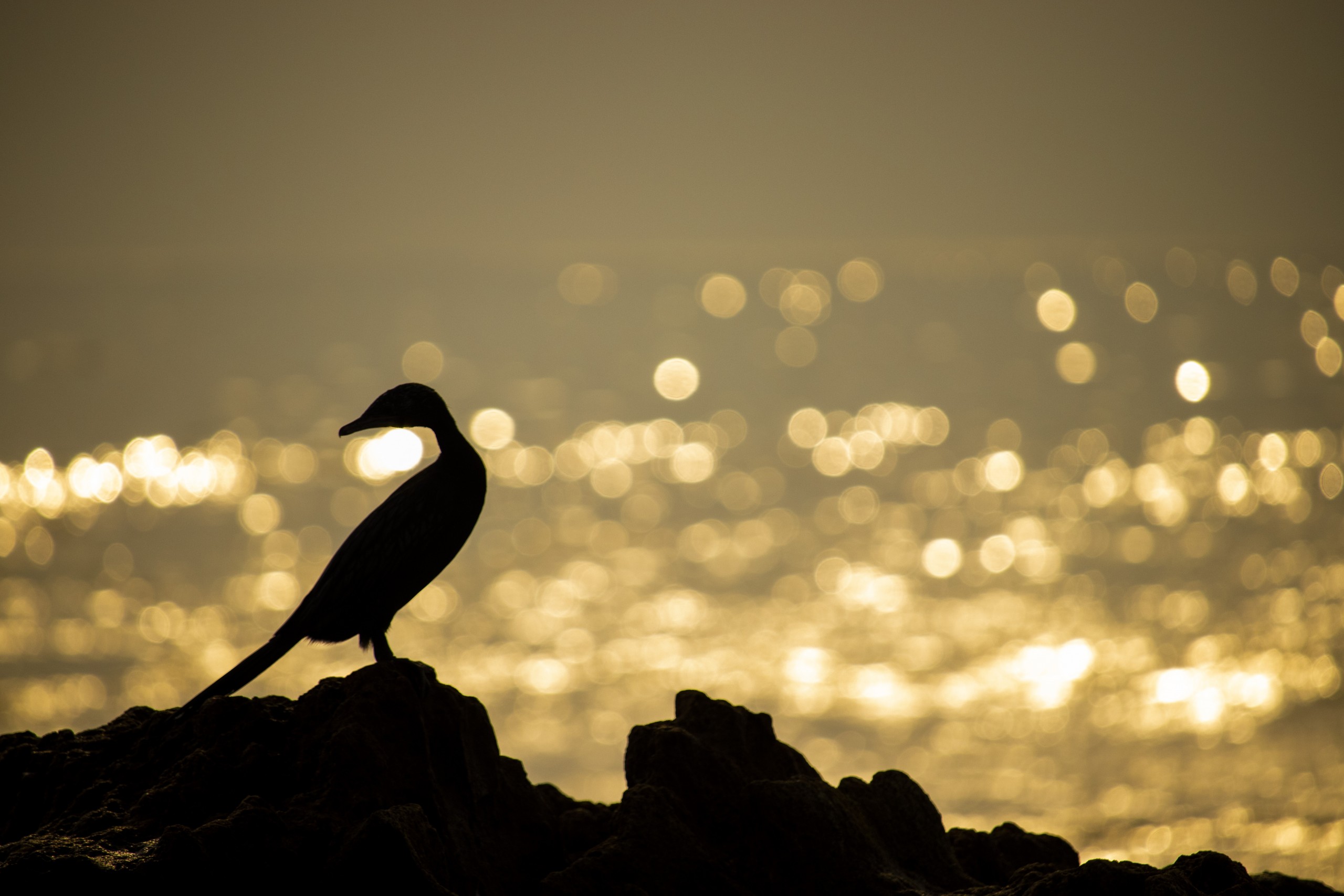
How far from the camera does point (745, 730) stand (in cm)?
1055

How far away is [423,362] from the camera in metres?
163

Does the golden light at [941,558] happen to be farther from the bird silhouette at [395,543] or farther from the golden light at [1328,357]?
the golden light at [1328,357]

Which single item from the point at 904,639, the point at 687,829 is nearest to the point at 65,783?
the point at 687,829

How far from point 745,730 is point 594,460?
87.1 metres

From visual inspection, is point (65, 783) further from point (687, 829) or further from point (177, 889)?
point (687, 829)

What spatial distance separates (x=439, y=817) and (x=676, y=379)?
5392 inches

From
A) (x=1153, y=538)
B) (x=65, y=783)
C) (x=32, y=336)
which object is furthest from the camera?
(x=32, y=336)

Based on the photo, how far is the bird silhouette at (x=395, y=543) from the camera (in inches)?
384

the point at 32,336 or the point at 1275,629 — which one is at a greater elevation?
the point at 32,336

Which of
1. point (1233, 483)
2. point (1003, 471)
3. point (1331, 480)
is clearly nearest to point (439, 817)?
point (1233, 483)

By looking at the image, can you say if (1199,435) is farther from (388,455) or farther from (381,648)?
(381,648)

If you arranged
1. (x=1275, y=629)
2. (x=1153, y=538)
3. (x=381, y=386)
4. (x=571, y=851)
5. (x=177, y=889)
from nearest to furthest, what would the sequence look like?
1. (x=177, y=889)
2. (x=571, y=851)
3. (x=1275, y=629)
4. (x=1153, y=538)
5. (x=381, y=386)

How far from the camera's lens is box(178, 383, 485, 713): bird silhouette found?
974cm

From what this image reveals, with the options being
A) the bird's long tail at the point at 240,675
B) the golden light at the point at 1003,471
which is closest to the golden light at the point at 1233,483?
the golden light at the point at 1003,471
